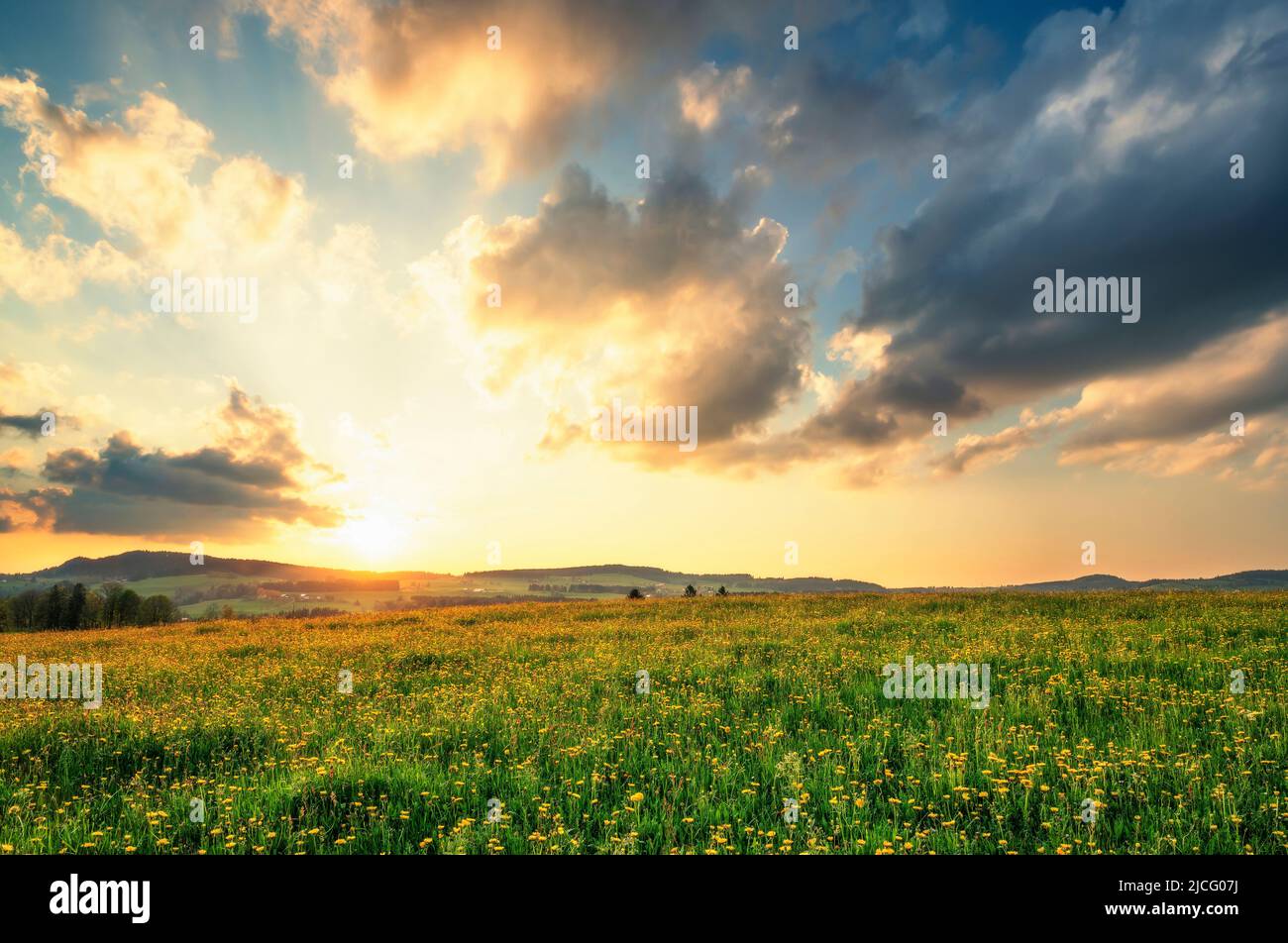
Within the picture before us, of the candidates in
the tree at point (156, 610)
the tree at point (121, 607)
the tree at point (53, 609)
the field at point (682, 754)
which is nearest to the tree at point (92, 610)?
the tree at point (121, 607)

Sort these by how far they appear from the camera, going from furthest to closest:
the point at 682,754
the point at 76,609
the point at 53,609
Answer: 1. the point at 76,609
2. the point at 53,609
3. the point at 682,754

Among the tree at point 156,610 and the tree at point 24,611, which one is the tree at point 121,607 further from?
the tree at point 24,611

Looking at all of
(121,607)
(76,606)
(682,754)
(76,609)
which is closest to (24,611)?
(76,606)

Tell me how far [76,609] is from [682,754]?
279ft

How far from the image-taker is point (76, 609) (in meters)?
67.0

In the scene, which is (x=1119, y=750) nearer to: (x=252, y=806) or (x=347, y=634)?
(x=252, y=806)

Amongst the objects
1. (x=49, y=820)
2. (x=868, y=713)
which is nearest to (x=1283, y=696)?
(x=868, y=713)

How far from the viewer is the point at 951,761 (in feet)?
22.8

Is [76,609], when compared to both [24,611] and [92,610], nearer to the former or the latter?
[92,610]

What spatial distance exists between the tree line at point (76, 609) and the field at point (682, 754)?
59749 mm

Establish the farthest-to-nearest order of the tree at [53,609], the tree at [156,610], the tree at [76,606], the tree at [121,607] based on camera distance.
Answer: the tree at [76,606]
the tree at [53,609]
the tree at [156,610]
the tree at [121,607]

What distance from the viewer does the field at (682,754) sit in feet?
17.9

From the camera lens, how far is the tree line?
62.7 meters
